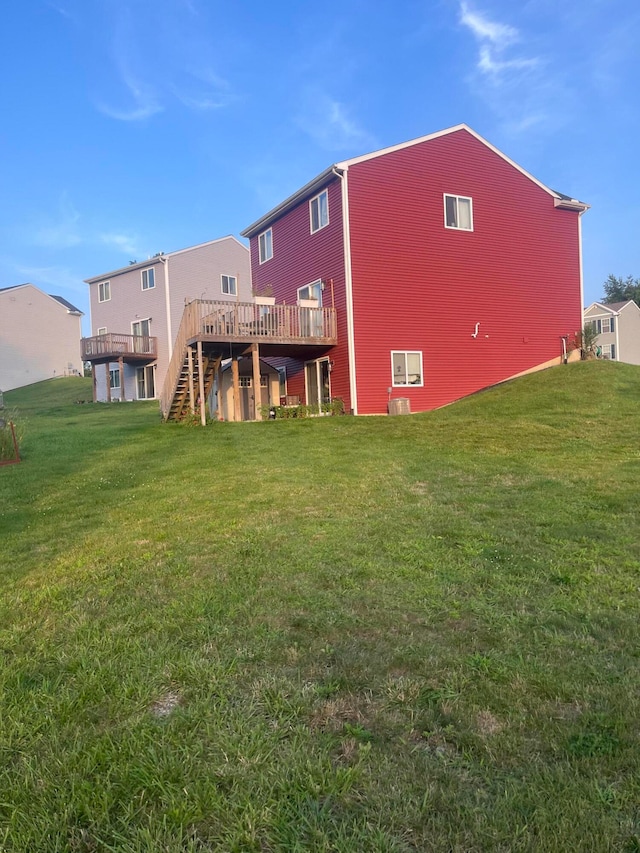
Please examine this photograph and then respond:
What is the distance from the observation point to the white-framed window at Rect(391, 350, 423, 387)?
18062 millimetres

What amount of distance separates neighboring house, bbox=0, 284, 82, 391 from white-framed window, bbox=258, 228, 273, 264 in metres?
23.4

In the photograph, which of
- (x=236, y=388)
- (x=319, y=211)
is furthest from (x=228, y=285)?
(x=236, y=388)

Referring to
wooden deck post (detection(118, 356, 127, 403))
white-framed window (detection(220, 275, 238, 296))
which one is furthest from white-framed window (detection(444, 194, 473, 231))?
wooden deck post (detection(118, 356, 127, 403))

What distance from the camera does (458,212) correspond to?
752 inches

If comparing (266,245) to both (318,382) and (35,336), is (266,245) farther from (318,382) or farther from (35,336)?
(35,336)

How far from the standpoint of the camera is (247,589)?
3754 millimetres

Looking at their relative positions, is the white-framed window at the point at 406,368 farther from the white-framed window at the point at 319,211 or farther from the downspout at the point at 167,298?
the downspout at the point at 167,298

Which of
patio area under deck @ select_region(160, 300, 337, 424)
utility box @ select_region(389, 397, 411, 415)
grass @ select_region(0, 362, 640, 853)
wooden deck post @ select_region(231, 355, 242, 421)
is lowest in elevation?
grass @ select_region(0, 362, 640, 853)

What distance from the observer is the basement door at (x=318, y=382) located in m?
18.6

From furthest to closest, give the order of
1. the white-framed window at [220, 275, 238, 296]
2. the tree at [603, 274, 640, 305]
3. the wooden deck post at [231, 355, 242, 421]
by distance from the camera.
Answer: the tree at [603, 274, 640, 305] → the white-framed window at [220, 275, 238, 296] → the wooden deck post at [231, 355, 242, 421]

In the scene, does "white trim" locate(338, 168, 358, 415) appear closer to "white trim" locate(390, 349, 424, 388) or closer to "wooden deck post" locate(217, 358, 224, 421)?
"white trim" locate(390, 349, 424, 388)

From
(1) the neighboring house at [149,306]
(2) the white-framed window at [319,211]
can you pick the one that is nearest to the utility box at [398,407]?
(2) the white-framed window at [319,211]

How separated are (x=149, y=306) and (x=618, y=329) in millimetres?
36381

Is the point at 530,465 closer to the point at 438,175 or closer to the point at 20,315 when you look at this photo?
the point at 438,175
